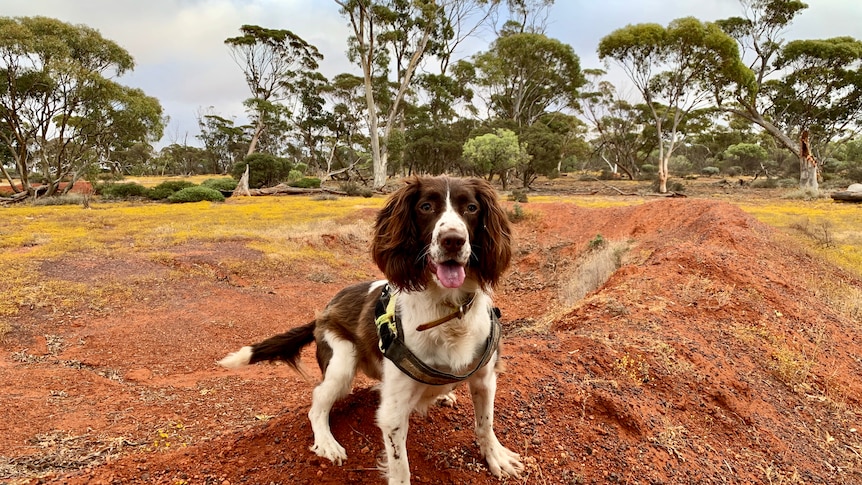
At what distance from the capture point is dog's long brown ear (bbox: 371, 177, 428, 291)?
7.74ft

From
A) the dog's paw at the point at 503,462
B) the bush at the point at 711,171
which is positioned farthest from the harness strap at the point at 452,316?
Result: the bush at the point at 711,171

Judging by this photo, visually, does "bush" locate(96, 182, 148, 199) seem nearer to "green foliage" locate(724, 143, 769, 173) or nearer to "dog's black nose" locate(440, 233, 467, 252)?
"dog's black nose" locate(440, 233, 467, 252)

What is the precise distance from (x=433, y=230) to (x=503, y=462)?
1392 millimetres

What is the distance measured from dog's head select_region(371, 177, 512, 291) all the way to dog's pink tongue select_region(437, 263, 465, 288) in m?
0.03

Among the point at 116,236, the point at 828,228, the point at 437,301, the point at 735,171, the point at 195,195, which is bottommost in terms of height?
the point at 828,228

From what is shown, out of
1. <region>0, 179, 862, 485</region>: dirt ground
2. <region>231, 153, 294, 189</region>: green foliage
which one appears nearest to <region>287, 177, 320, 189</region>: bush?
<region>231, 153, 294, 189</region>: green foliage

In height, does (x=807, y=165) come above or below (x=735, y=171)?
above

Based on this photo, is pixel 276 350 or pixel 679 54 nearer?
pixel 276 350

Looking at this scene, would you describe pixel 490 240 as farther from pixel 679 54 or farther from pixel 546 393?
pixel 679 54

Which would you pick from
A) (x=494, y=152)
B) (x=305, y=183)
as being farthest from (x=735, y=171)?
(x=305, y=183)

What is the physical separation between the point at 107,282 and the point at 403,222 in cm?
898

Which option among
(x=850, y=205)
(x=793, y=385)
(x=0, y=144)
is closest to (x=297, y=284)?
(x=793, y=385)

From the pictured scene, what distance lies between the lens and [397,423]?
2295 millimetres

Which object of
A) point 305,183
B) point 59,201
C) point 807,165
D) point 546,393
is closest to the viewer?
point 546,393
